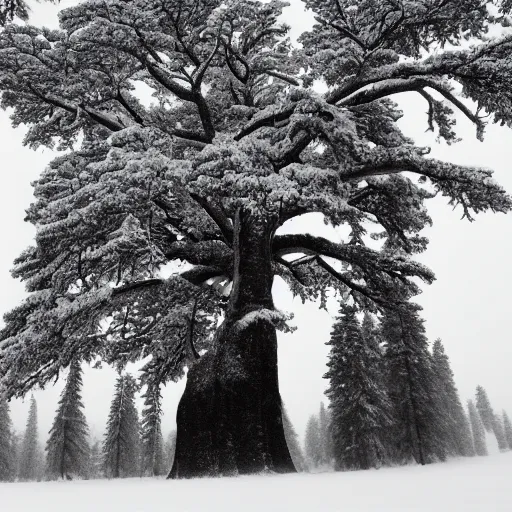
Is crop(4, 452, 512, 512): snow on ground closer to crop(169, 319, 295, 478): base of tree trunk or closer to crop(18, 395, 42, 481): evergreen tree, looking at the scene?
crop(169, 319, 295, 478): base of tree trunk

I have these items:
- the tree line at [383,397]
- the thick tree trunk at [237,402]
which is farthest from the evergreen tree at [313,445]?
the thick tree trunk at [237,402]

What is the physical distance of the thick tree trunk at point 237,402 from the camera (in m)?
6.96

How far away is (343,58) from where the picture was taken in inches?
360

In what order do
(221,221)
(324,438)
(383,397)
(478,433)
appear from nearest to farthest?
1. (221,221)
2. (383,397)
3. (324,438)
4. (478,433)

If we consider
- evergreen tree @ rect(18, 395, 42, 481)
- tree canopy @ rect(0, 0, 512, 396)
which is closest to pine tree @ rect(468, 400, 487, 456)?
evergreen tree @ rect(18, 395, 42, 481)

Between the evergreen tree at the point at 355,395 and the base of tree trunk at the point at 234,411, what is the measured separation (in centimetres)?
2018

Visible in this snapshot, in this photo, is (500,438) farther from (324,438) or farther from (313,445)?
(324,438)

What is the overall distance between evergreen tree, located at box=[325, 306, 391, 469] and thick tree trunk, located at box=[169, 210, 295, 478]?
65.2 feet

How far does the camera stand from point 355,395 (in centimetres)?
2858

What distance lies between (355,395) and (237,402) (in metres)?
23.5

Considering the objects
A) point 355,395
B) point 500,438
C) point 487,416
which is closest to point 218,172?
point 355,395

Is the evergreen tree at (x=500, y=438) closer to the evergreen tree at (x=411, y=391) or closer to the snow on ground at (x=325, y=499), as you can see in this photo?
the evergreen tree at (x=411, y=391)

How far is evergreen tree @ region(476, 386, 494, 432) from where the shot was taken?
10339 centimetres

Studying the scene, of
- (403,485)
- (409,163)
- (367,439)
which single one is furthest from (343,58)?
(367,439)
